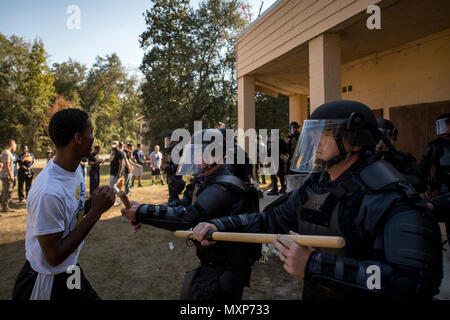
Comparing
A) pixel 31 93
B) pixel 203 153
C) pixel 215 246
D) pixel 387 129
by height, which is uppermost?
pixel 31 93

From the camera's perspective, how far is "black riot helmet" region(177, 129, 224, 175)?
99.0 inches

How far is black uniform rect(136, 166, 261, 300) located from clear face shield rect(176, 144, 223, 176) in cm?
22

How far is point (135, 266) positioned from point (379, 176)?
4.38m

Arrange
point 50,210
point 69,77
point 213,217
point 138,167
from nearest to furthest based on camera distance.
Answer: point 50,210 → point 213,217 → point 138,167 → point 69,77

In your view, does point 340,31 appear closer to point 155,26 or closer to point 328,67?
point 328,67

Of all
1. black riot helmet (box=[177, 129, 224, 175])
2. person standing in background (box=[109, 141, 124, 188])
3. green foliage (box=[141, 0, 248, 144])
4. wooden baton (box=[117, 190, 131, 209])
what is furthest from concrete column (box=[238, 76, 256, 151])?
green foliage (box=[141, 0, 248, 144])

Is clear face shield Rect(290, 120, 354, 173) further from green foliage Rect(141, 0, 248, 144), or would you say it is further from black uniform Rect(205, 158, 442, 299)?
green foliage Rect(141, 0, 248, 144)

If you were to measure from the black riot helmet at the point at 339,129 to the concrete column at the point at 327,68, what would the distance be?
→ 3.85m

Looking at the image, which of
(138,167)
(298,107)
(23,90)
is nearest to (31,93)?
(23,90)

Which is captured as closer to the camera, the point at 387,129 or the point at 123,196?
the point at 123,196

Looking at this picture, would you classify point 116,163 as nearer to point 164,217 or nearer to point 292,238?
point 164,217

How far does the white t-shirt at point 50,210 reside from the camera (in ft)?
5.32

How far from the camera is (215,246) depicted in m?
2.20
